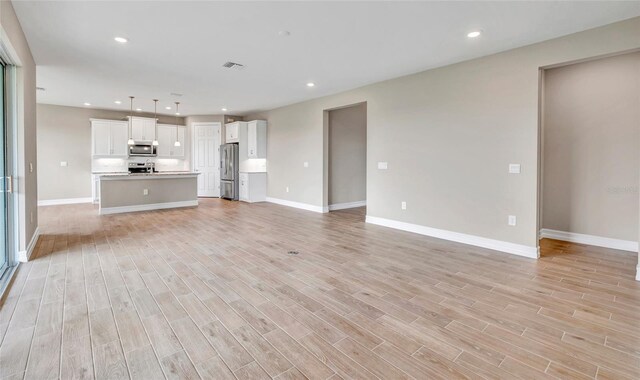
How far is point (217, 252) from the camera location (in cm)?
396

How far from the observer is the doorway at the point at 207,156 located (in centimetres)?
986

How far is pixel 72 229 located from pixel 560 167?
8058 mm

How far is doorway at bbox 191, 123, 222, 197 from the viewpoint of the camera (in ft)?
32.3

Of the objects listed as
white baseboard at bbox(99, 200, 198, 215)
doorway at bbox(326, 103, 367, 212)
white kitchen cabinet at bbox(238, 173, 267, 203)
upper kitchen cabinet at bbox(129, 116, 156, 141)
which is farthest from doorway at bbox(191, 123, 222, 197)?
doorway at bbox(326, 103, 367, 212)

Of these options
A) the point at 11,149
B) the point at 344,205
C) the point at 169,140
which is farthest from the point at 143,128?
the point at 344,205

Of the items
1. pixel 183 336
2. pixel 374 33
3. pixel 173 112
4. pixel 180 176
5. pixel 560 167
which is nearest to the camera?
pixel 183 336

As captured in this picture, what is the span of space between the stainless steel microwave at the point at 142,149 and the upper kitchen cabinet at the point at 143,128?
152mm

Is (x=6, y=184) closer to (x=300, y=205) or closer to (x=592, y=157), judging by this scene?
(x=300, y=205)

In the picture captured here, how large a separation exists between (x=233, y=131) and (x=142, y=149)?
8.93 ft

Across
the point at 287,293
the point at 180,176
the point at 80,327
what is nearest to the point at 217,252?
the point at 287,293

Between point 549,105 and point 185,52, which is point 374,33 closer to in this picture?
point 185,52

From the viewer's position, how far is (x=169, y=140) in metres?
9.67

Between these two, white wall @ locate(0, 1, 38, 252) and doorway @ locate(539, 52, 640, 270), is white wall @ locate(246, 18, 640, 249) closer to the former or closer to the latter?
doorway @ locate(539, 52, 640, 270)

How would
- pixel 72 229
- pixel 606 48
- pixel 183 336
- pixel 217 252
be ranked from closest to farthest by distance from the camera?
pixel 183 336 < pixel 606 48 < pixel 217 252 < pixel 72 229
